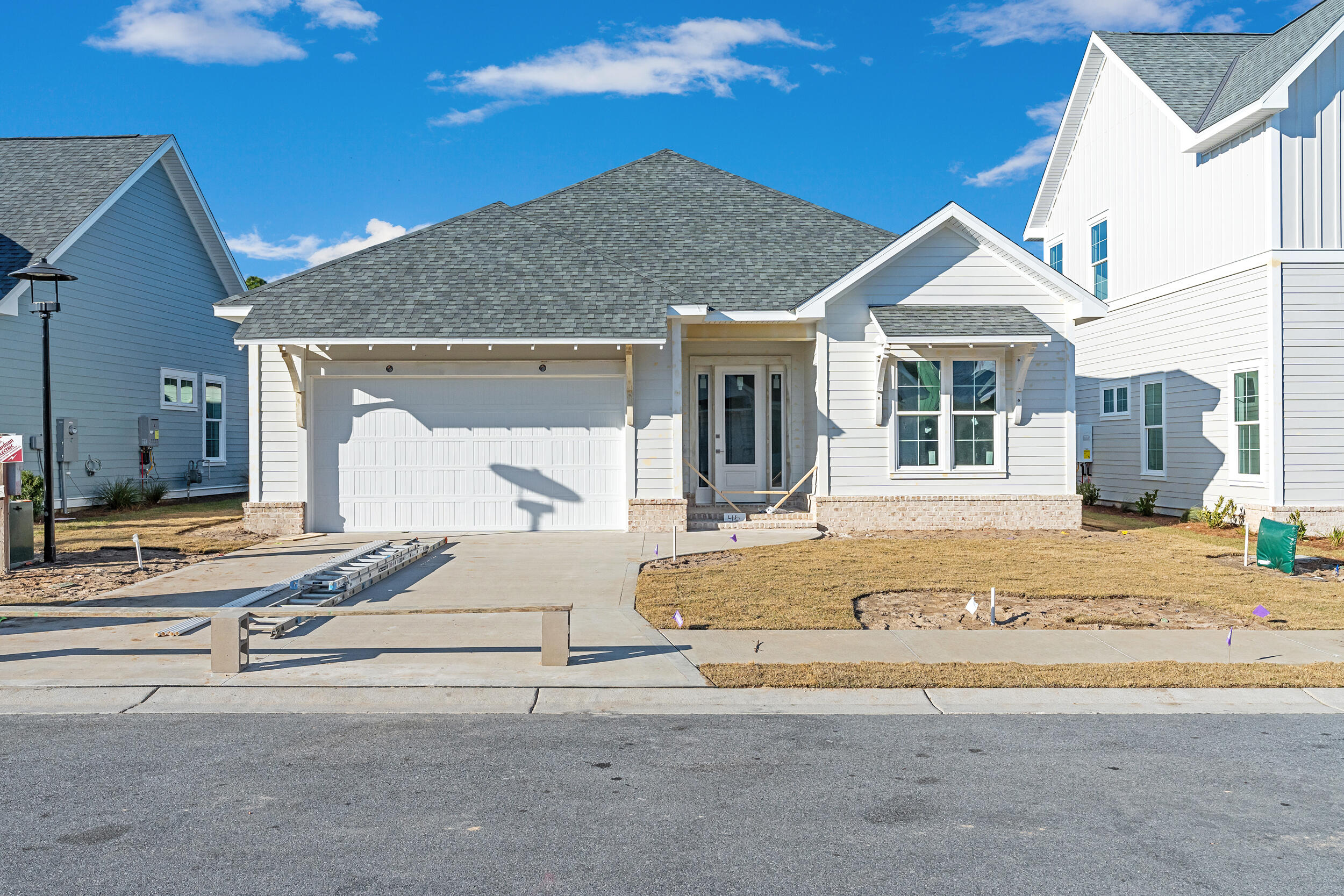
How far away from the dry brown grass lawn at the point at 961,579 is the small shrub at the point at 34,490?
41.7 ft

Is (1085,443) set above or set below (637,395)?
below

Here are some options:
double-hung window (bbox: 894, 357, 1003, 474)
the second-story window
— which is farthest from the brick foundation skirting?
the second-story window

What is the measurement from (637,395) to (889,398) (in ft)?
13.5

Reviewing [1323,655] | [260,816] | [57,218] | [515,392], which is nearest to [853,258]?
[515,392]

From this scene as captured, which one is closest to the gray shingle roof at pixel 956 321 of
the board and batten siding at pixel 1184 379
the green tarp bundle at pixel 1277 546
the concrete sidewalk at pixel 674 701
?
the board and batten siding at pixel 1184 379

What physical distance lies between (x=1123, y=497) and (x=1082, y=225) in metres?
6.42

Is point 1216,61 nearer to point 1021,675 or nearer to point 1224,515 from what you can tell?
point 1224,515

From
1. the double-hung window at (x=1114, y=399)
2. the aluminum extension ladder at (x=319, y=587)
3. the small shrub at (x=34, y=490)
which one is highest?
the double-hung window at (x=1114, y=399)

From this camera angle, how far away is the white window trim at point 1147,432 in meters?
17.9

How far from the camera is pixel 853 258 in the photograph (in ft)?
54.7

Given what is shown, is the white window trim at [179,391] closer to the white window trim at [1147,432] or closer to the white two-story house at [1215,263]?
the white two-story house at [1215,263]

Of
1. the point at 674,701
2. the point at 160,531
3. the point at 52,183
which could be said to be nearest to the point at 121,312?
the point at 52,183

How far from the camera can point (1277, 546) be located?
36.0 feet

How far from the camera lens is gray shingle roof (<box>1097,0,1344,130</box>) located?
1523cm
